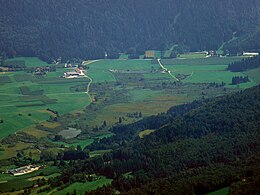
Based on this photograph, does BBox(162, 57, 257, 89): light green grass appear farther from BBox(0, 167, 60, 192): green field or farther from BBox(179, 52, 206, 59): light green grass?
BBox(0, 167, 60, 192): green field

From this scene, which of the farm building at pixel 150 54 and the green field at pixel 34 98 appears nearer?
the green field at pixel 34 98

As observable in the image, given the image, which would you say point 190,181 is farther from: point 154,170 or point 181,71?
point 181,71

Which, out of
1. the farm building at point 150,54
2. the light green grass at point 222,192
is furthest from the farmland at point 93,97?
the light green grass at point 222,192

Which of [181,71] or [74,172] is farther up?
[181,71]

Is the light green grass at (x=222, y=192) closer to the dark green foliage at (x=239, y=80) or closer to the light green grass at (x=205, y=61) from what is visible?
the dark green foliage at (x=239, y=80)

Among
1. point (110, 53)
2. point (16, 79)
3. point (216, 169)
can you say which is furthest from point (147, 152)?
point (110, 53)

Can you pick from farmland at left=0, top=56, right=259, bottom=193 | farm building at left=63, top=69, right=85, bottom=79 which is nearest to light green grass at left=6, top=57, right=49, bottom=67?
farmland at left=0, top=56, right=259, bottom=193
